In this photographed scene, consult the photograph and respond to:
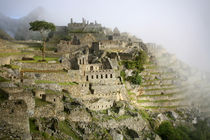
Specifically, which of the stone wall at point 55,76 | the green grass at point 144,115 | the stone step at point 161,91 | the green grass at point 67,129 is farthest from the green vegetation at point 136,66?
the green grass at point 67,129

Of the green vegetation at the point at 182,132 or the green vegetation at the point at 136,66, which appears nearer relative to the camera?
the green vegetation at the point at 182,132

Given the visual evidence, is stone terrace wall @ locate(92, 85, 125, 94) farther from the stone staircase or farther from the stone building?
the stone building

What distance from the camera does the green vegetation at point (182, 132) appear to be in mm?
43000

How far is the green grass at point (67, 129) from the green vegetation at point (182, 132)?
56.2ft

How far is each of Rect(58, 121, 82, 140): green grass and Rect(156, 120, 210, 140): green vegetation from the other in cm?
1713

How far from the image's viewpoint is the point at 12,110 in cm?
2469

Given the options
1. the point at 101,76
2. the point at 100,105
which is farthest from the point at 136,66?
the point at 100,105

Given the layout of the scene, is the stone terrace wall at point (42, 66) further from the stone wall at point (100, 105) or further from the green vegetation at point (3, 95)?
the green vegetation at point (3, 95)

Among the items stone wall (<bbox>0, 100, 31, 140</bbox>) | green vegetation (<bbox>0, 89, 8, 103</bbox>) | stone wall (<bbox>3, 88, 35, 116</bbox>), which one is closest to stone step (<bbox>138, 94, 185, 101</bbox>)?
stone wall (<bbox>3, 88, 35, 116</bbox>)

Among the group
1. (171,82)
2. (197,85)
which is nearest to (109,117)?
(171,82)

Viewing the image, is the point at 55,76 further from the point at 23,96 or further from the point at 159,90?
the point at 159,90

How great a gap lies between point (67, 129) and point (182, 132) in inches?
892

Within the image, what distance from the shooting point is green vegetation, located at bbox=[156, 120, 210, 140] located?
43.0 metres

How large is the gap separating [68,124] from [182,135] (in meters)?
21.5
